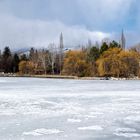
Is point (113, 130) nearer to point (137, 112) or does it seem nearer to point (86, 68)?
point (137, 112)

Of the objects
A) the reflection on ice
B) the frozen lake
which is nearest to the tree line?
the frozen lake

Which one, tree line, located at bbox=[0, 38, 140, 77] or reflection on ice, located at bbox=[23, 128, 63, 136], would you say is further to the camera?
tree line, located at bbox=[0, 38, 140, 77]

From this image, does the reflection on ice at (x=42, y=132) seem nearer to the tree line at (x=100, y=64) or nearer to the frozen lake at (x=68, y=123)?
the frozen lake at (x=68, y=123)

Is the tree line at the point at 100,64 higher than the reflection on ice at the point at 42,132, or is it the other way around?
the tree line at the point at 100,64

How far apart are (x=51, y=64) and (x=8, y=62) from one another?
412 inches

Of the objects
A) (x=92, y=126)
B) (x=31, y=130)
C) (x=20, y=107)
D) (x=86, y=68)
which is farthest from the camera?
(x=86, y=68)

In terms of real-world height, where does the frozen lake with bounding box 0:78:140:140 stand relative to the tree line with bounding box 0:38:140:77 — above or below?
below

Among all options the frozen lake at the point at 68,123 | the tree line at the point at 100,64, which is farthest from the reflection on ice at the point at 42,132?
the tree line at the point at 100,64

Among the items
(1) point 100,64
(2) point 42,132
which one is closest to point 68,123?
(2) point 42,132

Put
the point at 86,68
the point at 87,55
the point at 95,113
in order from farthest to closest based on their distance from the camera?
the point at 87,55
the point at 86,68
the point at 95,113

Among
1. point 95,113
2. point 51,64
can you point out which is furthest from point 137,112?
point 51,64

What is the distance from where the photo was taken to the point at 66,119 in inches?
327

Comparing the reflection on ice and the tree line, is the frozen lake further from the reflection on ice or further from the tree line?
the tree line

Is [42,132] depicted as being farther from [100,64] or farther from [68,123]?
[100,64]
